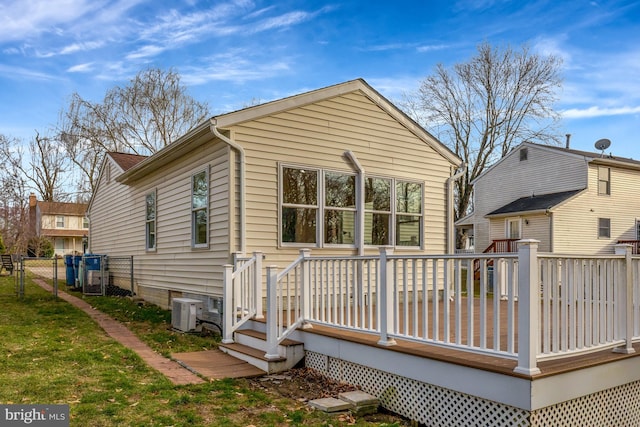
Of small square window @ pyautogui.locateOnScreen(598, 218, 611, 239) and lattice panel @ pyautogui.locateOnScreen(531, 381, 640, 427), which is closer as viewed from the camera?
lattice panel @ pyautogui.locateOnScreen(531, 381, 640, 427)

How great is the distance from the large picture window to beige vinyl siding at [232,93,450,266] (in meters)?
0.15

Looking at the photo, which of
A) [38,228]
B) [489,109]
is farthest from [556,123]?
[38,228]

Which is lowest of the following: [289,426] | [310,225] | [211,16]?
[289,426]

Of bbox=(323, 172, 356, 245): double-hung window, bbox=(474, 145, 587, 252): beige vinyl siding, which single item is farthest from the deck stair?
bbox=(474, 145, 587, 252): beige vinyl siding

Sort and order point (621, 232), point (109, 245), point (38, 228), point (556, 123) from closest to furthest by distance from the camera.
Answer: point (109, 245) < point (621, 232) < point (556, 123) < point (38, 228)

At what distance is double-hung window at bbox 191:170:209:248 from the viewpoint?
8.27m

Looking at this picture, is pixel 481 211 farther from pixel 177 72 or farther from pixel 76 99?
pixel 76 99

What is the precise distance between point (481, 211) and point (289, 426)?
22.7 meters

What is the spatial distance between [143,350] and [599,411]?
217 inches

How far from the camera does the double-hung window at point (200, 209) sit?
8266 millimetres

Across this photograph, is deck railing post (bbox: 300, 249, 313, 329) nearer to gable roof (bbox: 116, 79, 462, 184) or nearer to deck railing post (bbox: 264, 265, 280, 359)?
deck railing post (bbox: 264, 265, 280, 359)

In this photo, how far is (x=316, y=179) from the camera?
825cm

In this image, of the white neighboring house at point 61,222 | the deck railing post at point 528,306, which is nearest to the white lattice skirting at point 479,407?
the deck railing post at point 528,306

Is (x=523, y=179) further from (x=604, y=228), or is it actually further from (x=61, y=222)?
(x=61, y=222)
